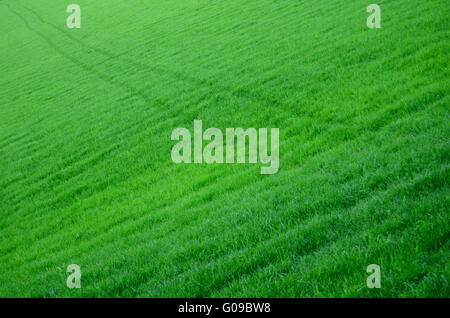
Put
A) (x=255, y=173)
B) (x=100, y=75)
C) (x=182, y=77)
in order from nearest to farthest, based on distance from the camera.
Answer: (x=255, y=173) → (x=182, y=77) → (x=100, y=75)

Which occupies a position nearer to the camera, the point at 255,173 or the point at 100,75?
the point at 255,173

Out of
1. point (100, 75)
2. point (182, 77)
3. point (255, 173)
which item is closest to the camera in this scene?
point (255, 173)

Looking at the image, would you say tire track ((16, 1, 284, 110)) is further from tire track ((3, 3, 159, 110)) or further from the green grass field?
tire track ((3, 3, 159, 110))

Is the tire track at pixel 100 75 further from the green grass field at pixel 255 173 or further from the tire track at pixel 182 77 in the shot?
the tire track at pixel 182 77

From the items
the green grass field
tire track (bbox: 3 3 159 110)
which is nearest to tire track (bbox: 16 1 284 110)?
the green grass field

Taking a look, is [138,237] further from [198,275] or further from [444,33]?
[444,33]

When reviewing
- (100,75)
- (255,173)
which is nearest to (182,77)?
(100,75)

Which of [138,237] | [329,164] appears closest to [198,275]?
[138,237]

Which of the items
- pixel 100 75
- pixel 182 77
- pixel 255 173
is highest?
pixel 100 75

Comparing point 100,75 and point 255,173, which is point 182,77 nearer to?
point 100,75
